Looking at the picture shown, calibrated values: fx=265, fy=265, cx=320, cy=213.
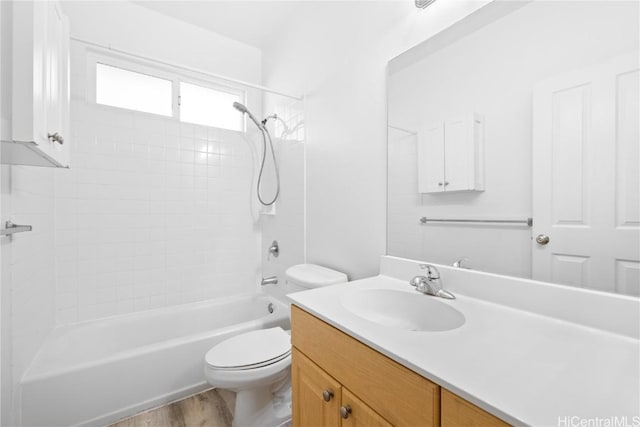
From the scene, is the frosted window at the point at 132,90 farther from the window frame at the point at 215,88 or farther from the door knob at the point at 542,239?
the door knob at the point at 542,239

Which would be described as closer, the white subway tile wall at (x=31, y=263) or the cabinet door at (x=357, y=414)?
the cabinet door at (x=357, y=414)

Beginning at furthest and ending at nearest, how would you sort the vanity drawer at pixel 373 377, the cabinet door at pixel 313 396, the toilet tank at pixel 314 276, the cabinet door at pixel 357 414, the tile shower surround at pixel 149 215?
the tile shower surround at pixel 149 215 → the toilet tank at pixel 314 276 → the cabinet door at pixel 313 396 → the cabinet door at pixel 357 414 → the vanity drawer at pixel 373 377

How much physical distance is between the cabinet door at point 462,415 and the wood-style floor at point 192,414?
4.73ft

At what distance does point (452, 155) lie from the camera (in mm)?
1073

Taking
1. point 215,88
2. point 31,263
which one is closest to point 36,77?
point 31,263

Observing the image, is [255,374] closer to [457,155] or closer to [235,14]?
[457,155]

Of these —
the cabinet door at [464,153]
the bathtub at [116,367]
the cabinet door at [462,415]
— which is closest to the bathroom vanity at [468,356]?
the cabinet door at [462,415]

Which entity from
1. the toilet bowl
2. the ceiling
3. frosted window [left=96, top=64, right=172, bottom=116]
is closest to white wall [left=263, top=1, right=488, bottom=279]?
the ceiling

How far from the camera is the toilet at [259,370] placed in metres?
1.27

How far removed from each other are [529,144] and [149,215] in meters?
2.40

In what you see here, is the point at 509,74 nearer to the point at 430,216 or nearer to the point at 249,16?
the point at 430,216

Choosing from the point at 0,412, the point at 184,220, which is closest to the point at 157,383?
the point at 0,412

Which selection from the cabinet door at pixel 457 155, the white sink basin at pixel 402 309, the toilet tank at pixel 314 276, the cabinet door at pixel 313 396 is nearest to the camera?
the cabinet door at pixel 313 396

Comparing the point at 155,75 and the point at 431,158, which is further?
the point at 155,75
